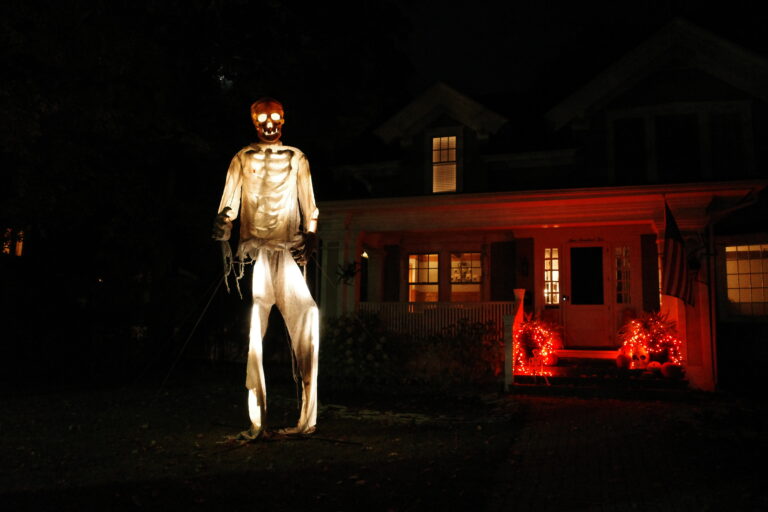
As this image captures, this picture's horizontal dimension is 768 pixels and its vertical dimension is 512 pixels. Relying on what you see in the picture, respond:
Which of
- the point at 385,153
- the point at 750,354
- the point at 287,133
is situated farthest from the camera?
the point at 287,133

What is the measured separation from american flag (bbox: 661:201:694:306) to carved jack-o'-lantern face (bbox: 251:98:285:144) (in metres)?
6.76

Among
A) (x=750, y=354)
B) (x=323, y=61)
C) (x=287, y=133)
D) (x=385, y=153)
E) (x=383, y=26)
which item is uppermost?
(x=383, y=26)

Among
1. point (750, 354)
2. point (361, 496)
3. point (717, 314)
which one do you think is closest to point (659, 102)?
point (717, 314)

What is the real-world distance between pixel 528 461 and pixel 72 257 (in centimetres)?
1317

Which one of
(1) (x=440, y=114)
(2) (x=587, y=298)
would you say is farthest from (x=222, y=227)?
(2) (x=587, y=298)

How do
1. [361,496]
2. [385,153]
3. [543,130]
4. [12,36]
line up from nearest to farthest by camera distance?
[361,496], [12,36], [543,130], [385,153]

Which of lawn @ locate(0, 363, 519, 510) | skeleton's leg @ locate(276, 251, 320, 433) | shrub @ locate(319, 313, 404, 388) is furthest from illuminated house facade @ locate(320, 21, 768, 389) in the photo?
skeleton's leg @ locate(276, 251, 320, 433)

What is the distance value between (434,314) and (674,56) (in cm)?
715

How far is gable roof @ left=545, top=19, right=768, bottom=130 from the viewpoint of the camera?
12188mm

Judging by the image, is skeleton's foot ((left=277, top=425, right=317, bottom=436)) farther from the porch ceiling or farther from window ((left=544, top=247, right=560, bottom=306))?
window ((left=544, top=247, right=560, bottom=306))

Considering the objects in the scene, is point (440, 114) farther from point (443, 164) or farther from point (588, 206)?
point (588, 206)

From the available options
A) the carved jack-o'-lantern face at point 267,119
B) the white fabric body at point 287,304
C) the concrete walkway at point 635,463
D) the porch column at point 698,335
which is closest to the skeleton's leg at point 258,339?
the white fabric body at point 287,304

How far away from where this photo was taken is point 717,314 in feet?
39.2

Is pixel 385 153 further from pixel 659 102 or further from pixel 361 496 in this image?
pixel 361 496
